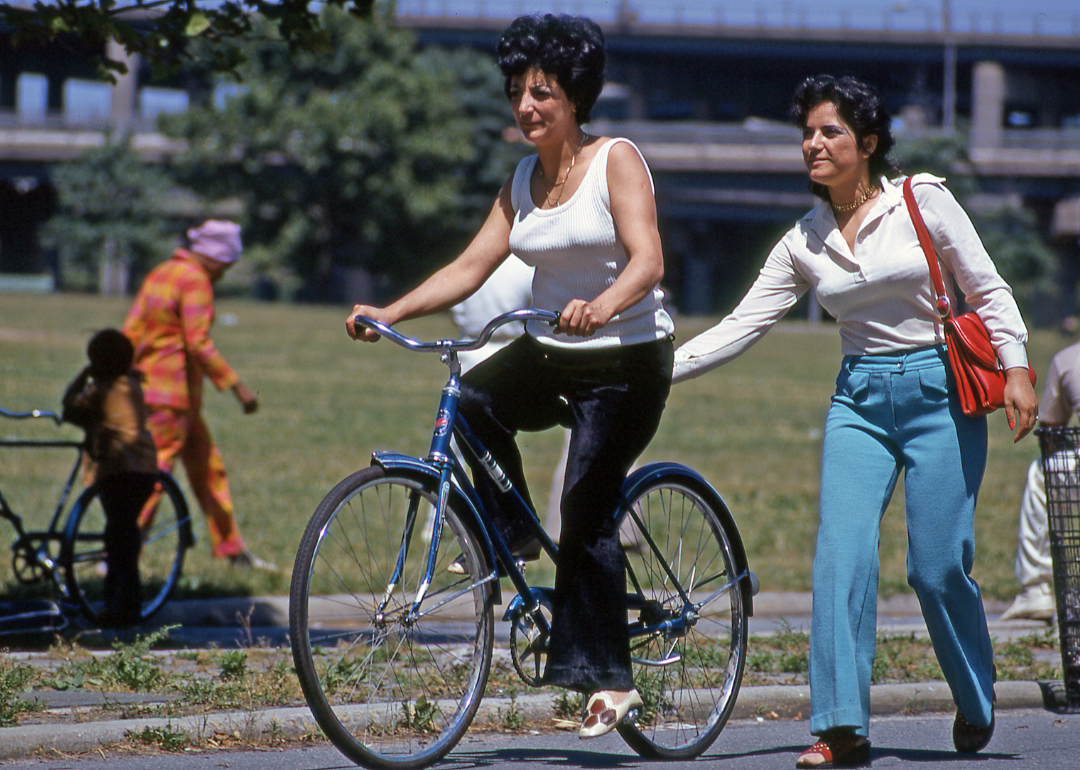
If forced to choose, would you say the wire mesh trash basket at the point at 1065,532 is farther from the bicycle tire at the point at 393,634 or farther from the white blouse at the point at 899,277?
the bicycle tire at the point at 393,634

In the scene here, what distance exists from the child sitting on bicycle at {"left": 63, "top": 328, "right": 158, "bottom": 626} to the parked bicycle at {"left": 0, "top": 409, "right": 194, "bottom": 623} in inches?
3.6

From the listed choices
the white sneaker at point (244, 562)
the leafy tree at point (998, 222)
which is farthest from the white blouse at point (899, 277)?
A: the leafy tree at point (998, 222)

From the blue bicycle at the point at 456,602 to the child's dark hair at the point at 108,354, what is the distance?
2484 mm

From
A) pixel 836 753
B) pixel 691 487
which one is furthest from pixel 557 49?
pixel 836 753

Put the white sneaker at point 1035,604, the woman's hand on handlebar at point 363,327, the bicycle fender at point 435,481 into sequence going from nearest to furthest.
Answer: the bicycle fender at point 435,481 < the woman's hand on handlebar at point 363,327 < the white sneaker at point 1035,604

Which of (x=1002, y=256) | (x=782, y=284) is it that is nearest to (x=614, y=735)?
(x=782, y=284)

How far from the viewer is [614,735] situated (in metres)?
5.34

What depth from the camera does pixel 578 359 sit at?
434 cm

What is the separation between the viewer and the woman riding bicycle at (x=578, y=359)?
14.0 ft

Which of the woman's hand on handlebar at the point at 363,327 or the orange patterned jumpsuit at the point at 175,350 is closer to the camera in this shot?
the woman's hand on handlebar at the point at 363,327

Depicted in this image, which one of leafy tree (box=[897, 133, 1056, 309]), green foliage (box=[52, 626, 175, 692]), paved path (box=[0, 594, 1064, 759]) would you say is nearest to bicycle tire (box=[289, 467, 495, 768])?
paved path (box=[0, 594, 1064, 759])

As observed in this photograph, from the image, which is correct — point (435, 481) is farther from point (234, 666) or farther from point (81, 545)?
point (81, 545)

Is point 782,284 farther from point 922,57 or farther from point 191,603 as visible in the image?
point 922,57

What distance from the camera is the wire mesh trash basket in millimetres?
5512
